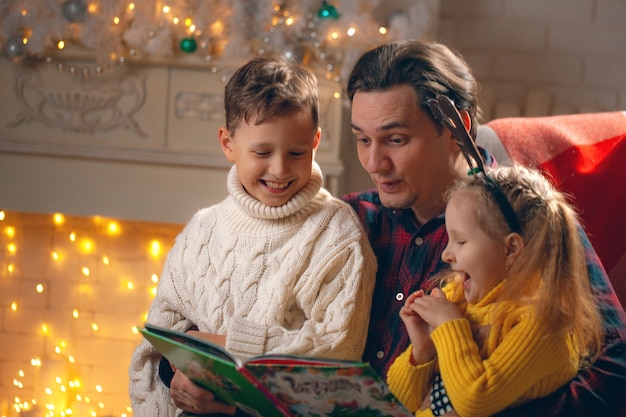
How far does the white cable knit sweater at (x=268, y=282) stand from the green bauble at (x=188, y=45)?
105 cm

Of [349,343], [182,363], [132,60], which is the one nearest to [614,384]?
[349,343]

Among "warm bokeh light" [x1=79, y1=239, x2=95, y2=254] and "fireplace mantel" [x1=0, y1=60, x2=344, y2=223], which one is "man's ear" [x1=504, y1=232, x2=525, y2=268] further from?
"warm bokeh light" [x1=79, y1=239, x2=95, y2=254]

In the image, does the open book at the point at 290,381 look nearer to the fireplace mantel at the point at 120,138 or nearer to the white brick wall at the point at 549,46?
the fireplace mantel at the point at 120,138

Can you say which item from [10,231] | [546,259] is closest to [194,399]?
[546,259]

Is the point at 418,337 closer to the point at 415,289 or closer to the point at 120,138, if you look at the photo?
the point at 415,289

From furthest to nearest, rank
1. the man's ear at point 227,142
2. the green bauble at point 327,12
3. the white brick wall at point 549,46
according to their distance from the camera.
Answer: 1. the white brick wall at point 549,46
2. the green bauble at point 327,12
3. the man's ear at point 227,142

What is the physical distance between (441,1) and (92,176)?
1.40 metres

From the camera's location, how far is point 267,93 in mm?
1739

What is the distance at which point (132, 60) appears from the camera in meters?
2.90

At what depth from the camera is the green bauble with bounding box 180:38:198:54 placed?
2.83m

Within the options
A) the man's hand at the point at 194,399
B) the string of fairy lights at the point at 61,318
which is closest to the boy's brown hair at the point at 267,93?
the man's hand at the point at 194,399

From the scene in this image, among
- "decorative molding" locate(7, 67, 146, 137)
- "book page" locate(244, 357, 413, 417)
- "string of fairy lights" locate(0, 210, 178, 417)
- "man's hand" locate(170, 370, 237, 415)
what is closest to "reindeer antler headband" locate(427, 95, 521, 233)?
"book page" locate(244, 357, 413, 417)

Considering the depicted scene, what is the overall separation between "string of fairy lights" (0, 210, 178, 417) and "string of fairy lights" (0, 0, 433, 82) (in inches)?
25.4

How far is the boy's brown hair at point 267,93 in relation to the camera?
1.74 metres
